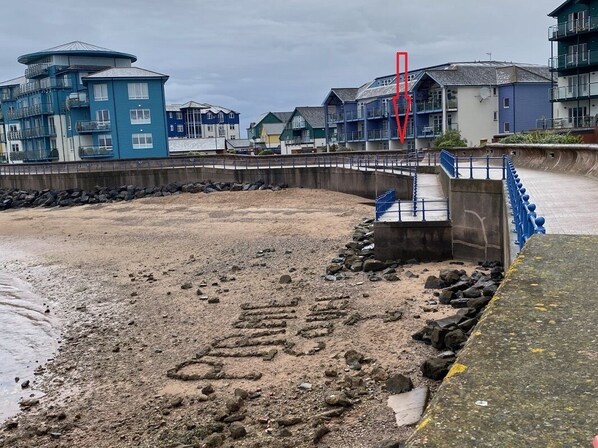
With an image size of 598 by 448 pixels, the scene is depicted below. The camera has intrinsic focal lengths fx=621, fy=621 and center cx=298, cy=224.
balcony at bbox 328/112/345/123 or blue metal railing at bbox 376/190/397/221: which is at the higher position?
balcony at bbox 328/112/345/123

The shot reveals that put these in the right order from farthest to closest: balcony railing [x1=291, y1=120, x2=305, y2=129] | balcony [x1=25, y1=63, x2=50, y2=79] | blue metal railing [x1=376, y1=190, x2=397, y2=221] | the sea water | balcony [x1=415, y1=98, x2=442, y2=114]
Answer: balcony railing [x1=291, y1=120, x2=305, y2=129]
balcony [x1=25, y1=63, x2=50, y2=79]
balcony [x1=415, y1=98, x2=442, y2=114]
blue metal railing [x1=376, y1=190, x2=397, y2=221]
the sea water

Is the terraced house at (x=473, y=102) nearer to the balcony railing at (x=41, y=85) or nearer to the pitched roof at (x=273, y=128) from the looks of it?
the balcony railing at (x=41, y=85)

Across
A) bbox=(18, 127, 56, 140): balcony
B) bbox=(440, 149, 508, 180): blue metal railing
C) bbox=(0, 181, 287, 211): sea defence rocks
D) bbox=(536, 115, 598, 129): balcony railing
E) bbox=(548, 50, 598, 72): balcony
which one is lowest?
bbox=(0, 181, 287, 211): sea defence rocks

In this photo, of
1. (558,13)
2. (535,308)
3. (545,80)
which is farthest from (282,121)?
(535,308)

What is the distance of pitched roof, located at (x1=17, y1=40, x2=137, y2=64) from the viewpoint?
217 ft

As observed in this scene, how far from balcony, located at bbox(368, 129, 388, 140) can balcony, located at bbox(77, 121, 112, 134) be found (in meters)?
27.1

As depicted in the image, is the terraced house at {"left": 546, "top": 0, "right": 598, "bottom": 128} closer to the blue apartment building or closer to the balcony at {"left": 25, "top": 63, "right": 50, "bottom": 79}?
the balcony at {"left": 25, "top": 63, "right": 50, "bottom": 79}

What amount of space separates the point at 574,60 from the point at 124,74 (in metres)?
40.7

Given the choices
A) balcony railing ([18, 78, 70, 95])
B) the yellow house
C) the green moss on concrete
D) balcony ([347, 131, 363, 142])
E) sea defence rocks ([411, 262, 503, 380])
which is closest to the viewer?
the green moss on concrete

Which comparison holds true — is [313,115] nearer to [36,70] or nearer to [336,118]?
[336,118]

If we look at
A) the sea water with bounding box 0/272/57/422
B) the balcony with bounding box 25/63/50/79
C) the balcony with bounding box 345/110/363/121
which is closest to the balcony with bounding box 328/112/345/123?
the balcony with bounding box 345/110/363/121

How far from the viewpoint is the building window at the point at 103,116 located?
202ft

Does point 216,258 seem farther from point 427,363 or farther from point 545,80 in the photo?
point 545,80

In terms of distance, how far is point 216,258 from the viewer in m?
22.1
